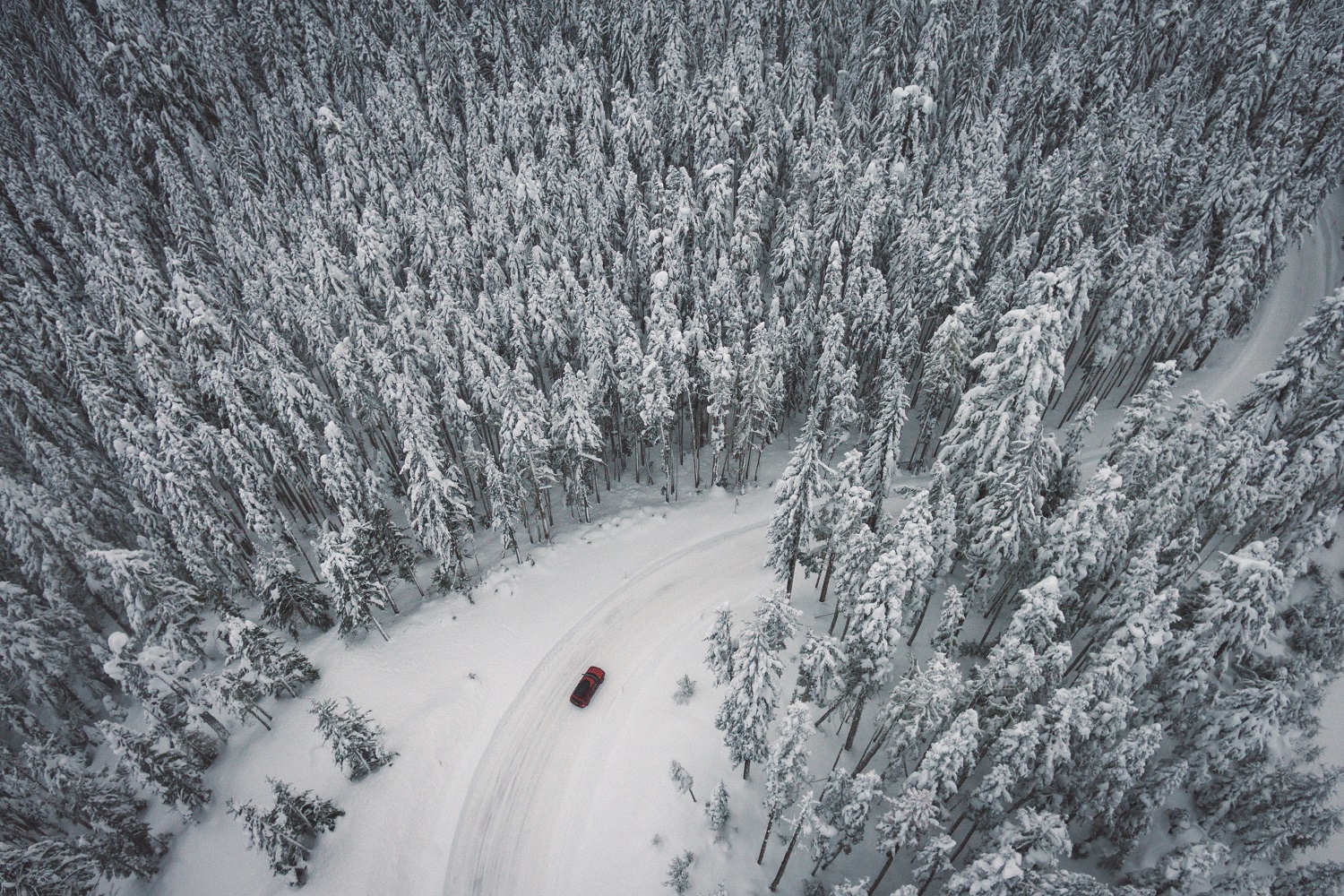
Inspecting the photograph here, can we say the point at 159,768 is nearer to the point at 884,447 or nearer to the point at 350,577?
the point at 350,577

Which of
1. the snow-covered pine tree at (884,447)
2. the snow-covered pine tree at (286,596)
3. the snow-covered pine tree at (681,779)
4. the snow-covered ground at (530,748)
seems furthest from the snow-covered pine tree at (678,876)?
the snow-covered pine tree at (286,596)

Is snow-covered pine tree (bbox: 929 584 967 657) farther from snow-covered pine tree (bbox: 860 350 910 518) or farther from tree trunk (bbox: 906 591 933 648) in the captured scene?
snow-covered pine tree (bbox: 860 350 910 518)

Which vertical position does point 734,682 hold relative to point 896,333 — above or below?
below

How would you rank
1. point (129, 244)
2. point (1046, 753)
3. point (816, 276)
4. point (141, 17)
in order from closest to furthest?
1. point (1046, 753)
2. point (816, 276)
3. point (129, 244)
4. point (141, 17)

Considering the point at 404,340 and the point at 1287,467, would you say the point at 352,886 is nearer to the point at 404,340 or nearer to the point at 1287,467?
the point at 404,340

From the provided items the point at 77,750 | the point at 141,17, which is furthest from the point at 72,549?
the point at 141,17

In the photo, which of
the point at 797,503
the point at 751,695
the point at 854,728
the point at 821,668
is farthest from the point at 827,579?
the point at 751,695
